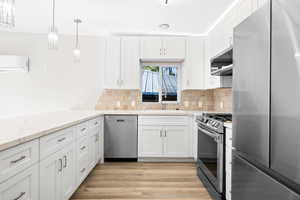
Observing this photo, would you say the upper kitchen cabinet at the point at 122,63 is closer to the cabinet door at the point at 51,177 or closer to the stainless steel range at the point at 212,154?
the stainless steel range at the point at 212,154

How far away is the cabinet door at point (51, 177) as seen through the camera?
150 centimetres

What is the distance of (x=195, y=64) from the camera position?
13.0 ft

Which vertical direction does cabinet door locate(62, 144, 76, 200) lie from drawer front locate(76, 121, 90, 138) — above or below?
below

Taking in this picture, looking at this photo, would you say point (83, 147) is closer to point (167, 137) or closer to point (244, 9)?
point (167, 137)

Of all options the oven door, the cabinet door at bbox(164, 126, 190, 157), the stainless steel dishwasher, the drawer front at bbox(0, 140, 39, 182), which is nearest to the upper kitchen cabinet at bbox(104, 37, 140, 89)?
the stainless steel dishwasher

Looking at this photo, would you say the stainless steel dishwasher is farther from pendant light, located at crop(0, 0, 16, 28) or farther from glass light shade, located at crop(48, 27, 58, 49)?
pendant light, located at crop(0, 0, 16, 28)

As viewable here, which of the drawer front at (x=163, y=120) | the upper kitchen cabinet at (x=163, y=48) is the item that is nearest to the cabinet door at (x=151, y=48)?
the upper kitchen cabinet at (x=163, y=48)

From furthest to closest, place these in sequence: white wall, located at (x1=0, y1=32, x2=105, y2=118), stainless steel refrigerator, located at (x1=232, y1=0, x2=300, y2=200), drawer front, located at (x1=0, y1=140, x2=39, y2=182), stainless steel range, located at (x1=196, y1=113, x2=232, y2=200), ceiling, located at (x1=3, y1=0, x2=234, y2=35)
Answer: white wall, located at (x1=0, y1=32, x2=105, y2=118), ceiling, located at (x1=3, y1=0, x2=234, y2=35), stainless steel range, located at (x1=196, y1=113, x2=232, y2=200), drawer front, located at (x1=0, y1=140, x2=39, y2=182), stainless steel refrigerator, located at (x1=232, y1=0, x2=300, y2=200)

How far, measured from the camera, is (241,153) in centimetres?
138

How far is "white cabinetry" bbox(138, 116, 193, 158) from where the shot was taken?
363cm

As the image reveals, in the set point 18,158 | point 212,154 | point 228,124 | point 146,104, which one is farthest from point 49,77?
point 228,124

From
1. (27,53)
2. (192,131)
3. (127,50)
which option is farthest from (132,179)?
(27,53)

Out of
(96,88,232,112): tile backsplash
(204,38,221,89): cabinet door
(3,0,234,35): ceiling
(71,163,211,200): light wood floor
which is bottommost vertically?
(71,163,211,200): light wood floor

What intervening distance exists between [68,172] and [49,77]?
2.63 m
